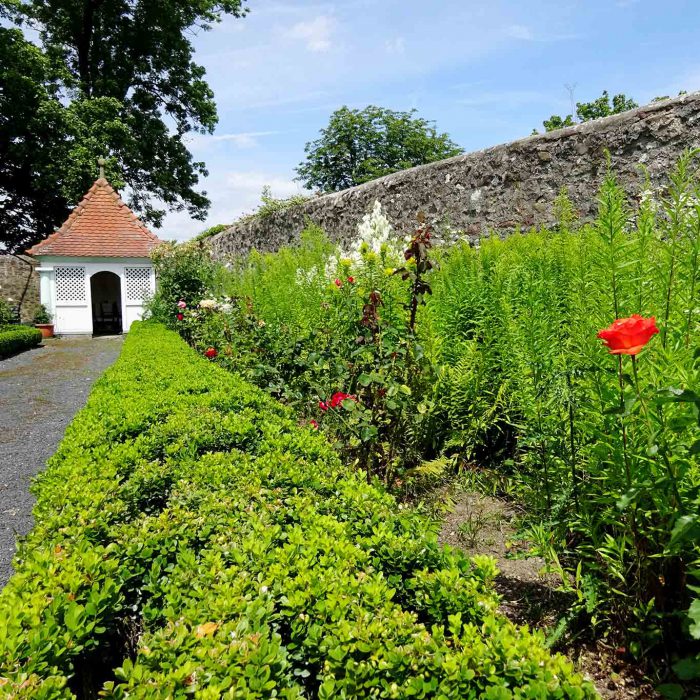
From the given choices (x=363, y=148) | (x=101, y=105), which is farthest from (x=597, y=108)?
(x=101, y=105)

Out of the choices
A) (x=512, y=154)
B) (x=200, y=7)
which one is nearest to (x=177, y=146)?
(x=200, y=7)

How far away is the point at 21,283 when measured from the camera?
18359 mm

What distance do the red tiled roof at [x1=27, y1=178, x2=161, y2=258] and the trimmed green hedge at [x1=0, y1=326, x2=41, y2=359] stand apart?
2963 millimetres

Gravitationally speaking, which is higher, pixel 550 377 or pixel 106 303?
pixel 106 303

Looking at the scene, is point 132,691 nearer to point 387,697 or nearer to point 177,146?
point 387,697

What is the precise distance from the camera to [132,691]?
3.82 feet

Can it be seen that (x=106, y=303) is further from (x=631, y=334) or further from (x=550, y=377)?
(x=631, y=334)

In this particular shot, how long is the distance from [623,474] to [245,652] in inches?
44.7

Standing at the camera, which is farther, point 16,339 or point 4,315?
point 4,315

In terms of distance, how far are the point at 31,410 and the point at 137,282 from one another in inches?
408

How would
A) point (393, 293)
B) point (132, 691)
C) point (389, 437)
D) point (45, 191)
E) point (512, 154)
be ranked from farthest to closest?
point (45, 191), point (512, 154), point (393, 293), point (389, 437), point (132, 691)

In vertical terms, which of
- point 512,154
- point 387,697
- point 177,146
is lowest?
point 387,697

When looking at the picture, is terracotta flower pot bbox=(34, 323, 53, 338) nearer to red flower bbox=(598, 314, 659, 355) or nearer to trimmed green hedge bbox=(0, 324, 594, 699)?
trimmed green hedge bbox=(0, 324, 594, 699)

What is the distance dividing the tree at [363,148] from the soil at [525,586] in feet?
101
